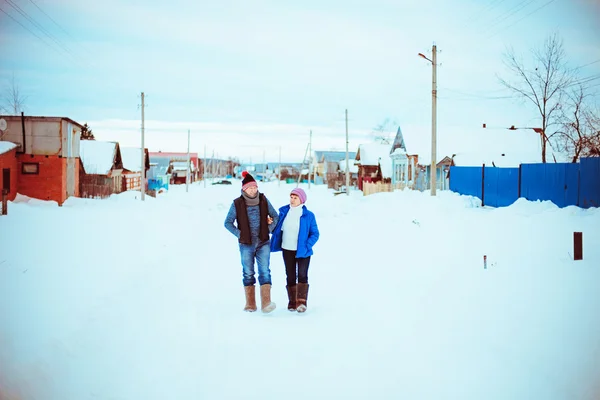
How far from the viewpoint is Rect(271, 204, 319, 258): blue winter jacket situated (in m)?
6.79

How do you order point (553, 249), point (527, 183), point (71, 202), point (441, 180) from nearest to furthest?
1. point (553, 249)
2. point (527, 183)
3. point (71, 202)
4. point (441, 180)

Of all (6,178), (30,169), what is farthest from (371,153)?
(6,178)

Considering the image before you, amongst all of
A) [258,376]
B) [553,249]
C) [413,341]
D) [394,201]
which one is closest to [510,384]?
[413,341]

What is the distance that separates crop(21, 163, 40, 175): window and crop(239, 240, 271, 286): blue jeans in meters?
20.5

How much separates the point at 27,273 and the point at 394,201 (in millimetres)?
20723

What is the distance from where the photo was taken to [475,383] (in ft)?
14.0

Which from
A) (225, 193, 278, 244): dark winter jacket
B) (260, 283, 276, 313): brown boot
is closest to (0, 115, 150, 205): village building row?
(225, 193, 278, 244): dark winter jacket

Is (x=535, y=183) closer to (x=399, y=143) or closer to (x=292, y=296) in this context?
(x=292, y=296)

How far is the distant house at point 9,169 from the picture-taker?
2017cm

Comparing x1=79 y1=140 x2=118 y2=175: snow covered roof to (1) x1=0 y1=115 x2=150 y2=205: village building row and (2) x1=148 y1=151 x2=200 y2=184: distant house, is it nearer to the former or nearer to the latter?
(1) x1=0 y1=115 x2=150 y2=205: village building row

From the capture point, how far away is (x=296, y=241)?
684 centimetres

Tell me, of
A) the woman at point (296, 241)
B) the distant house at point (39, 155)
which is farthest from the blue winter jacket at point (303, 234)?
the distant house at point (39, 155)

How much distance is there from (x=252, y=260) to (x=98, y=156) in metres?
39.5

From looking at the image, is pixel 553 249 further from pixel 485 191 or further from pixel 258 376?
pixel 485 191
